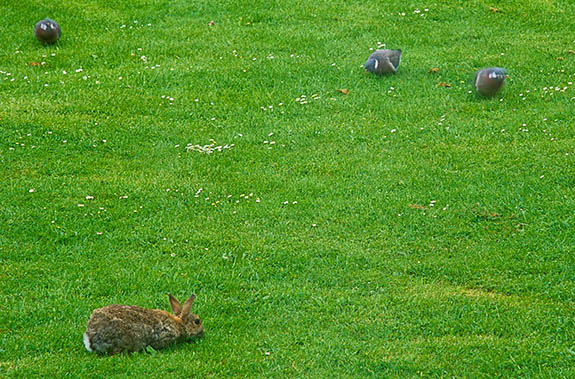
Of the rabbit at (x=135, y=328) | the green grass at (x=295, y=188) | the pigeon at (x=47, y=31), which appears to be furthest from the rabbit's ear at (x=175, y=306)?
the pigeon at (x=47, y=31)

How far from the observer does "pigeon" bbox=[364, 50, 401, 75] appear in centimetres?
1439

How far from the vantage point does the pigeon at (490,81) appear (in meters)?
13.1

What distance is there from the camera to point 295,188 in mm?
11156

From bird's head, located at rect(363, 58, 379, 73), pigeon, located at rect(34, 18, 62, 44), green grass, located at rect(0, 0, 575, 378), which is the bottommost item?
green grass, located at rect(0, 0, 575, 378)

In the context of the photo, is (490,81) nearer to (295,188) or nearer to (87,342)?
(295,188)

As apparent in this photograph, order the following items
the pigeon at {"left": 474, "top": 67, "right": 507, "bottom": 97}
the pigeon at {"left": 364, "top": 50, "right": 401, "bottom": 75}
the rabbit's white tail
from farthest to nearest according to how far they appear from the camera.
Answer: the pigeon at {"left": 364, "top": 50, "right": 401, "bottom": 75}
the pigeon at {"left": 474, "top": 67, "right": 507, "bottom": 97}
the rabbit's white tail

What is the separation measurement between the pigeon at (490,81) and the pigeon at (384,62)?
5.58ft

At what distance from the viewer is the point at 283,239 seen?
32.2ft

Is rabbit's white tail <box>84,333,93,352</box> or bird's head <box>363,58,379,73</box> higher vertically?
bird's head <box>363,58,379,73</box>

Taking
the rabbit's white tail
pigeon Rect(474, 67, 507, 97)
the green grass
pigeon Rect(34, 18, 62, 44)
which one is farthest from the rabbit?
pigeon Rect(34, 18, 62, 44)

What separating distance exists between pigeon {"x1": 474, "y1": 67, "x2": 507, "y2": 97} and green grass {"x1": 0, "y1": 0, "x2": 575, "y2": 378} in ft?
0.93

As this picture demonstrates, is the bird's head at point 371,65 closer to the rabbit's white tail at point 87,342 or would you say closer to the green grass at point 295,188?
the green grass at point 295,188

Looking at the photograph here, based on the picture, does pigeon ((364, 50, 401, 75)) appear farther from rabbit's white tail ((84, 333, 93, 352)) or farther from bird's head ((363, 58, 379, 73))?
rabbit's white tail ((84, 333, 93, 352))

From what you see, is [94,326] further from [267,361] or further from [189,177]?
[189,177]
